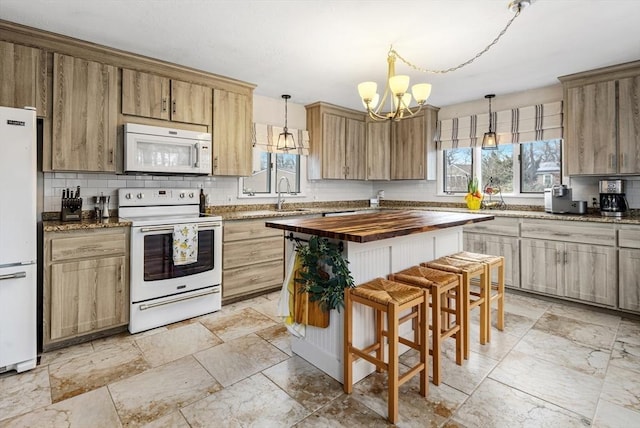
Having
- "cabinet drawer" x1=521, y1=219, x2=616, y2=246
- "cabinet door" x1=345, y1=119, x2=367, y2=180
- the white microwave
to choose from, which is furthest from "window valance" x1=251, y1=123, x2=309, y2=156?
"cabinet drawer" x1=521, y1=219, x2=616, y2=246

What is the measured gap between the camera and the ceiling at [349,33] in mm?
2418

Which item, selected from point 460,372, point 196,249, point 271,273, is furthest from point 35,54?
point 460,372

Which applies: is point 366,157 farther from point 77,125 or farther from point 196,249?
point 77,125

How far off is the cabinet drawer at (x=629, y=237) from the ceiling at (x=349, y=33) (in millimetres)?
1666

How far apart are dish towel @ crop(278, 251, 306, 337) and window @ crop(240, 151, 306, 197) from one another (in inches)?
93.5

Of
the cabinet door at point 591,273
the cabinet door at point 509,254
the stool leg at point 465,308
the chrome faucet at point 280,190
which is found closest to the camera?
the stool leg at point 465,308

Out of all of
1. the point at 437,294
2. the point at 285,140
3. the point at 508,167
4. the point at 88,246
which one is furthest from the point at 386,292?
the point at 508,167

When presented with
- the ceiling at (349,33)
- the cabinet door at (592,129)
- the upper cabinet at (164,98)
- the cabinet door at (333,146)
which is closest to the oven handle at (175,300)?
the upper cabinet at (164,98)

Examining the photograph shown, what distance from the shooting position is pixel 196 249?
3268 mm

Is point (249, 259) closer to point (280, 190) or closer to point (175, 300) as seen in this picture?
point (175, 300)

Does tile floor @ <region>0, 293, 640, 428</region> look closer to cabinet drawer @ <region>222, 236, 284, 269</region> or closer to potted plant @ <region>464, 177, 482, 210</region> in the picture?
cabinet drawer @ <region>222, 236, 284, 269</region>

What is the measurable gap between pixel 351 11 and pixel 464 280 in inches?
82.9

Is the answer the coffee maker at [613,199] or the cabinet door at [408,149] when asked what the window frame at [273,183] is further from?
the coffee maker at [613,199]

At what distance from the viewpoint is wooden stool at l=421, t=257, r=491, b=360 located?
246cm
